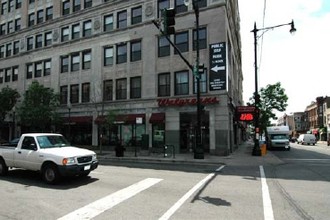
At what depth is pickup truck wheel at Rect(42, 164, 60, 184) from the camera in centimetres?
1084

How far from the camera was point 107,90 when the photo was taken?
102ft

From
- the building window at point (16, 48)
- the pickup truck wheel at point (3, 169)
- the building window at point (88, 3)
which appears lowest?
the pickup truck wheel at point (3, 169)

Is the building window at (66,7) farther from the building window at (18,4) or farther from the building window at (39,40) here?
the building window at (18,4)

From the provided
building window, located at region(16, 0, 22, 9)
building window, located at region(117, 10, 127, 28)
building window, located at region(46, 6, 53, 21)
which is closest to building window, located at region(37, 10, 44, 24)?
building window, located at region(46, 6, 53, 21)

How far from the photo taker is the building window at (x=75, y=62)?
33.2 meters

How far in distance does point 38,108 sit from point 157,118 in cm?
1094

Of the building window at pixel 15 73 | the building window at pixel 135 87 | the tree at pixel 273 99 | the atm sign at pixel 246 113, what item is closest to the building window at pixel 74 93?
the building window at pixel 135 87

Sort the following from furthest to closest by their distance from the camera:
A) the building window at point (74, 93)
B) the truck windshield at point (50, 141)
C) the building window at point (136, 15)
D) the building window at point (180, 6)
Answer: the building window at point (74, 93), the building window at point (136, 15), the building window at point (180, 6), the truck windshield at point (50, 141)

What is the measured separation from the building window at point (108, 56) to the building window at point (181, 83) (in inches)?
292

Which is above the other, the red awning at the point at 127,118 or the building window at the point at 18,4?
the building window at the point at 18,4

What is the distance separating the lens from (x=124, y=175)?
1313cm

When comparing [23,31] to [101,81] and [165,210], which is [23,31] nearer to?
[101,81]

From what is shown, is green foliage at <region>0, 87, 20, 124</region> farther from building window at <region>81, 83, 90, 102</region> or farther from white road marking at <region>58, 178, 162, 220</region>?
white road marking at <region>58, 178, 162, 220</region>

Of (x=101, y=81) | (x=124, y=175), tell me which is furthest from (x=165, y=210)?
(x=101, y=81)
